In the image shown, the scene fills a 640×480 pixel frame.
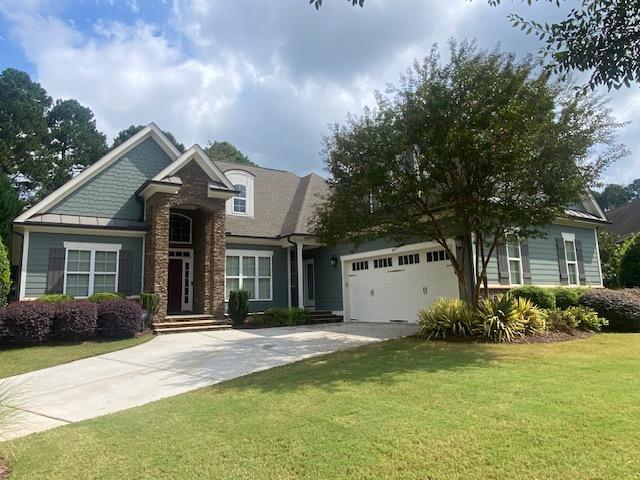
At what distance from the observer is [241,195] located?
19641 mm

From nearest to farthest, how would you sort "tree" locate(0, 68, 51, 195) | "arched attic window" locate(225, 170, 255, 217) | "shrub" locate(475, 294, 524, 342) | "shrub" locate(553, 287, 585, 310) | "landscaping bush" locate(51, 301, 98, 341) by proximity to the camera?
"shrub" locate(475, 294, 524, 342)
"landscaping bush" locate(51, 301, 98, 341)
"shrub" locate(553, 287, 585, 310)
"arched attic window" locate(225, 170, 255, 217)
"tree" locate(0, 68, 51, 195)

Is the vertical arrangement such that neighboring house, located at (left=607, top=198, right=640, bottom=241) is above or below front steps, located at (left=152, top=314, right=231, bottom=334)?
above

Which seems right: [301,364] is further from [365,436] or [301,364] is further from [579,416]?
[579,416]

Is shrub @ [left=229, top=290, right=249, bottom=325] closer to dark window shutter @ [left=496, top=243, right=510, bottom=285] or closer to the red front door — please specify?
the red front door

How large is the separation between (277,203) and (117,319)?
10.2 m

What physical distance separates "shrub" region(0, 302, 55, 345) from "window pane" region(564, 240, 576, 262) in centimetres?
1791

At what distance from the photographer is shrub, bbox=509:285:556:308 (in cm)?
1338

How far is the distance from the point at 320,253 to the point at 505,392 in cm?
1487

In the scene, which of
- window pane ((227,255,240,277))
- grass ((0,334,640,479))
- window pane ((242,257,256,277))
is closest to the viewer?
grass ((0,334,640,479))

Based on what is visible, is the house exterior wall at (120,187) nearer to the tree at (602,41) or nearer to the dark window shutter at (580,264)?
the tree at (602,41)

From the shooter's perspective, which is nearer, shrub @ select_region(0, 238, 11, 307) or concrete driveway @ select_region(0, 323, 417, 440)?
concrete driveway @ select_region(0, 323, 417, 440)

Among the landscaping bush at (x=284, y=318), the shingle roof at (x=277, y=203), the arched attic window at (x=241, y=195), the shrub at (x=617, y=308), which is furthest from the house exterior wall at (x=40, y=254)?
the shrub at (x=617, y=308)

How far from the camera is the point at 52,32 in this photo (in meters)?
8.12

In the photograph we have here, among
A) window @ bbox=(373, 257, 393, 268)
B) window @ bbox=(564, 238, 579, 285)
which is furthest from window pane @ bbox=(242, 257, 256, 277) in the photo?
window @ bbox=(564, 238, 579, 285)
